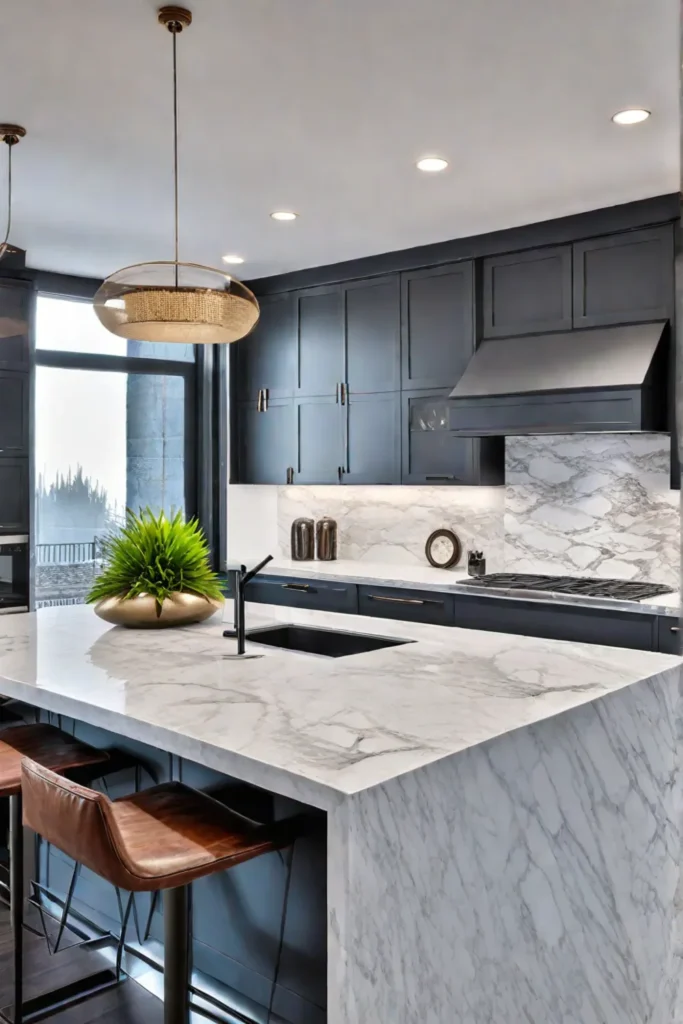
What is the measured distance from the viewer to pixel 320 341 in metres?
5.22

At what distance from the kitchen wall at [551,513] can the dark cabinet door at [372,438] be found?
229 mm

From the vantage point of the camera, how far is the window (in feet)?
17.5

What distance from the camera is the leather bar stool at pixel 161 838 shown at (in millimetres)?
1644

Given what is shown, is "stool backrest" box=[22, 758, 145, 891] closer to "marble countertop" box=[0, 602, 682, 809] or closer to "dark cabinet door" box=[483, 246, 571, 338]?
"marble countertop" box=[0, 602, 682, 809]

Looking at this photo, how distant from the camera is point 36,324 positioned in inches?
205

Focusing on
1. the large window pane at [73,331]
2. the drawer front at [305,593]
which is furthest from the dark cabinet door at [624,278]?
the large window pane at [73,331]

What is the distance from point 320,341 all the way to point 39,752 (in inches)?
131

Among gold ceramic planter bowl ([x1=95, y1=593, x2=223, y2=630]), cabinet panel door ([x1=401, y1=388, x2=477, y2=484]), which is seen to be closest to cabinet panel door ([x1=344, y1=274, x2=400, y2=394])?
cabinet panel door ([x1=401, y1=388, x2=477, y2=484])

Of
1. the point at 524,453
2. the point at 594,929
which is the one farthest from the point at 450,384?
the point at 594,929

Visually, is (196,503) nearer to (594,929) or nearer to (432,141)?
(432,141)

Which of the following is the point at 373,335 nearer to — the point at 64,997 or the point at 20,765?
the point at 20,765

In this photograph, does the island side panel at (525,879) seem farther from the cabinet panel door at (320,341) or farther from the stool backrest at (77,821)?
the cabinet panel door at (320,341)

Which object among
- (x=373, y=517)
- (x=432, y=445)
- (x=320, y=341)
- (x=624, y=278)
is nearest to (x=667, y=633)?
(x=624, y=278)

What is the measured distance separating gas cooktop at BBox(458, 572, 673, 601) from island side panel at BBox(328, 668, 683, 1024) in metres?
1.51
